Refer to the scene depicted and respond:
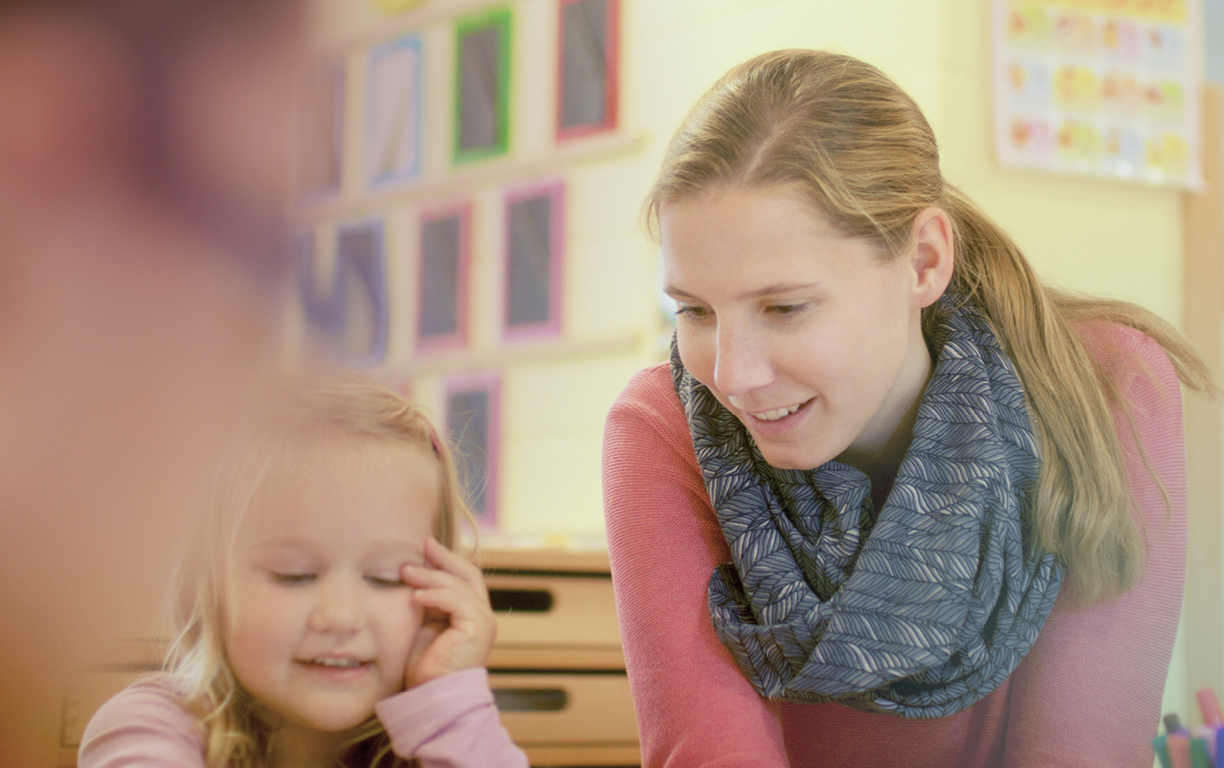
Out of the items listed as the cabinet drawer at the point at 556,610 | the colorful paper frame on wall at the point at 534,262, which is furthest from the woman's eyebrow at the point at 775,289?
the colorful paper frame on wall at the point at 534,262

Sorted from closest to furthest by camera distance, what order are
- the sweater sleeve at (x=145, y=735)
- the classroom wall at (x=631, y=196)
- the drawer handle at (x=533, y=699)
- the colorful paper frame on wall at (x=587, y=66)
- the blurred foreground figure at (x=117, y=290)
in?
the blurred foreground figure at (x=117, y=290) < the sweater sleeve at (x=145, y=735) < the drawer handle at (x=533, y=699) < the classroom wall at (x=631, y=196) < the colorful paper frame on wall at (x=587, y=66)

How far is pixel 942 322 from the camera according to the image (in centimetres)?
78

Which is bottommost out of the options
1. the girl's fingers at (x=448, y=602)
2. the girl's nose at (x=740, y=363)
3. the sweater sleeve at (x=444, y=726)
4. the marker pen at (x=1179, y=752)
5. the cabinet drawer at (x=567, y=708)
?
the cabinet drawer at (x=567, y=708)

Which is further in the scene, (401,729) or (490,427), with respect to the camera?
(490,427)

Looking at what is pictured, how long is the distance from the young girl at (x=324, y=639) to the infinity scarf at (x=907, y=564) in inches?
7.7

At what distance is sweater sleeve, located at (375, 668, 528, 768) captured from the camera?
22.7 inches

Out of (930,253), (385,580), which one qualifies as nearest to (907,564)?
(930,253)

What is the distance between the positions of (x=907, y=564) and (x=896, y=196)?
0.24 meters

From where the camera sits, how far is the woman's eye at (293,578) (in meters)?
0.56

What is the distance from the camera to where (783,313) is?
649mm

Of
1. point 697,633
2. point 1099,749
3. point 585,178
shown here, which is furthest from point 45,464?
point 585,178

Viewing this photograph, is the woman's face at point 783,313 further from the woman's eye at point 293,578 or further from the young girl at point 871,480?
the woman's eye at point 293,578

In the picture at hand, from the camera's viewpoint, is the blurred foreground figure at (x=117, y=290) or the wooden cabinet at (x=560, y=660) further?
the wooden cabinet at (x=560, y=660)

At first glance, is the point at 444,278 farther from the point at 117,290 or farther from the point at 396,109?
the point at 117,290
